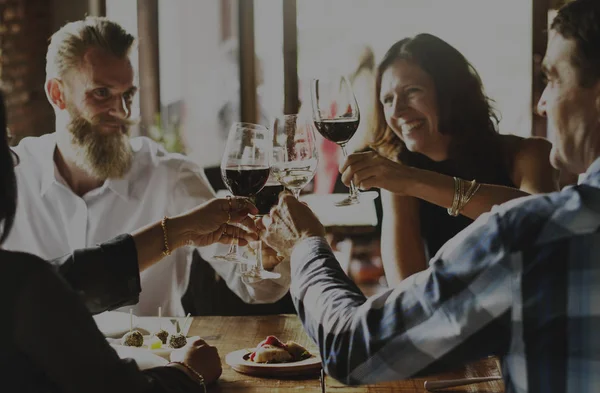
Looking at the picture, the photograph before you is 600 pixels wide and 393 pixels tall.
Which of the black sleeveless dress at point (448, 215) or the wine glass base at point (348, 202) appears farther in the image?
the black sleeveless dress at point (448, 215)

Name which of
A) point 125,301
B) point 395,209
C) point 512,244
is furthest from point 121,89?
point 512,244

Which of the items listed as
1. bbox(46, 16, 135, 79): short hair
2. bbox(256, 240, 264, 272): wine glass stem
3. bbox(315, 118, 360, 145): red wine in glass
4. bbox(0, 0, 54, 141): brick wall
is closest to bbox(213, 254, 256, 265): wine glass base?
bbox(256, 240, 264, 272): wine glass stem

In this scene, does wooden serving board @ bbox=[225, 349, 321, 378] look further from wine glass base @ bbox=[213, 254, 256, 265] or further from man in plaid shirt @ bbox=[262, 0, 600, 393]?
man in plaid shirt @ bbox=[262, 0, 600, 393]

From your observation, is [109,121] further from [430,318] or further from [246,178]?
[430,318]

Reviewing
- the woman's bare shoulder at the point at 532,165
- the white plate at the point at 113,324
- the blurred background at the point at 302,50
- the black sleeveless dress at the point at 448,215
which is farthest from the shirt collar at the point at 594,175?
the blurred background at the point at 302,50

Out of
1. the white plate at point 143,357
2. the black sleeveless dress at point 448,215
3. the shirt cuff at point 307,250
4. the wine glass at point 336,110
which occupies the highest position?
the wine glass at point 336,110

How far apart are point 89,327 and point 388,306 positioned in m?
0.44

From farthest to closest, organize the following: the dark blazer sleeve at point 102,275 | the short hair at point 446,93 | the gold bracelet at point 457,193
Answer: the short hair at point 446,93, the gold bracelet at point 457,193, the dark blazer sleeve at point 102,275

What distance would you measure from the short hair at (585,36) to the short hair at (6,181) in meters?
0.87

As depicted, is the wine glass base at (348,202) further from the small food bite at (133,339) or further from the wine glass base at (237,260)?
the small food bite at (133,339)

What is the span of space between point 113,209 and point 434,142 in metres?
1.09

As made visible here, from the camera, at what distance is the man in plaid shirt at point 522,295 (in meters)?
1.16

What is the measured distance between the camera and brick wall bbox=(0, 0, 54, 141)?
4562 millimetres

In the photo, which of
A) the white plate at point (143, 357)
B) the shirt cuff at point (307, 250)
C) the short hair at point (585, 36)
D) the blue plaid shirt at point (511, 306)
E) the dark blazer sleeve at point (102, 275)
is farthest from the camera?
the dark blazer sleeve at point (102, 275)
